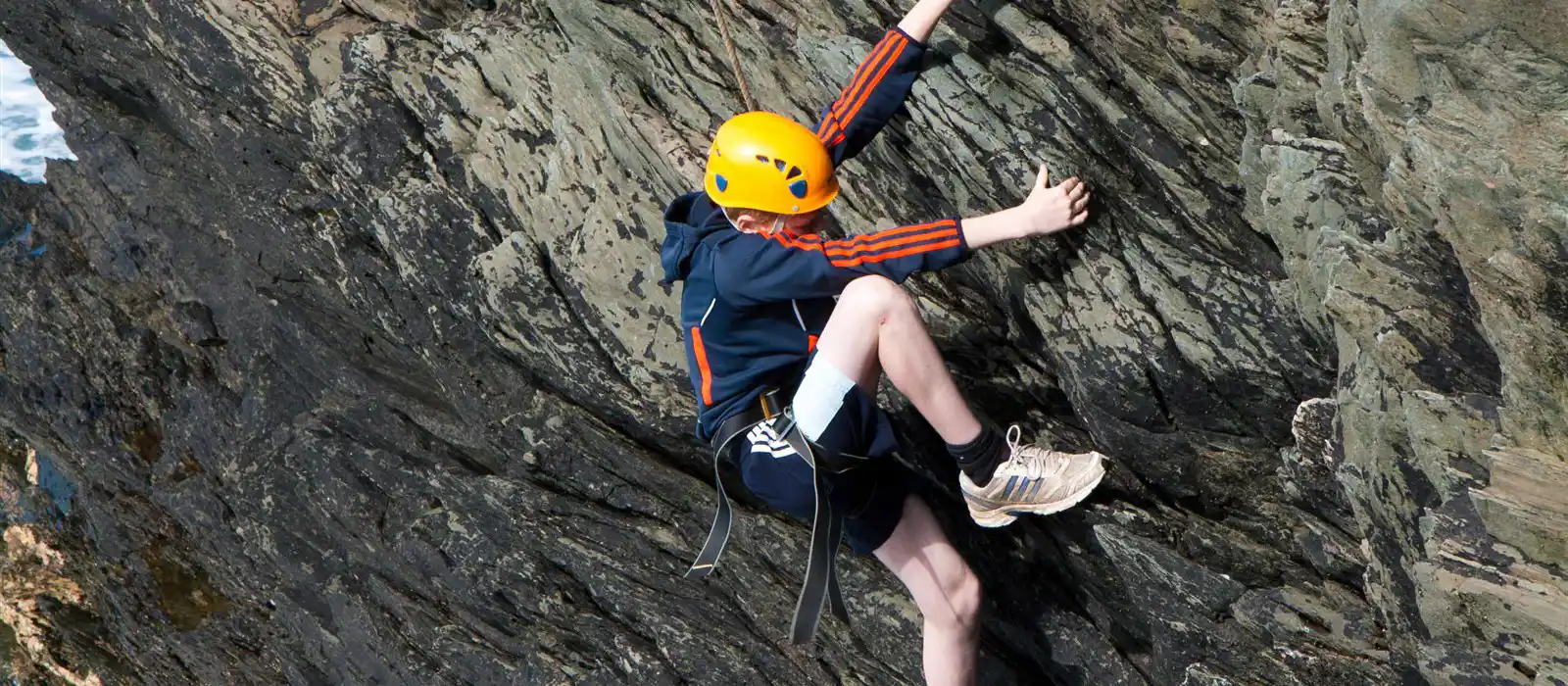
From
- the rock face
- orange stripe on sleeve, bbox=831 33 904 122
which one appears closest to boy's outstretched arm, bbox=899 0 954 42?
orange stripe on sleeve, bbox=831 33 904 122

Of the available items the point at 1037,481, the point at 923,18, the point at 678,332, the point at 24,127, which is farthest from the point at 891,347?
the point at 24,127

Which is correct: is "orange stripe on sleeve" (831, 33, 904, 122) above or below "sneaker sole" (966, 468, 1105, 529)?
above

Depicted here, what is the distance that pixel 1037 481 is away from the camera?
31.2 feet

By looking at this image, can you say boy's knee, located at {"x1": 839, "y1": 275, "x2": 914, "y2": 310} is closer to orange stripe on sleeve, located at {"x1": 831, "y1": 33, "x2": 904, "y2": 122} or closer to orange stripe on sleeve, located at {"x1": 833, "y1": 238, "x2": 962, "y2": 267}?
orange stripe on sleeve, located at {"x1": 833, "y1": 238, "x2": 962, "y2": 267}

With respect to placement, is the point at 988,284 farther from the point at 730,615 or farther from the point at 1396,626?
the point at 730,615

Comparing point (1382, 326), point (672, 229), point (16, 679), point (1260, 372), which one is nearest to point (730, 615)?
point (672, 229)

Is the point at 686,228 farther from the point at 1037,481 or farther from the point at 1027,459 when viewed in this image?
the point at 1037,481

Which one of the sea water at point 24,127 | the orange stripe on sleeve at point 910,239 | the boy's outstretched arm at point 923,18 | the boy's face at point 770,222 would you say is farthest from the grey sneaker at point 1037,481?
the sea water at point 24,127

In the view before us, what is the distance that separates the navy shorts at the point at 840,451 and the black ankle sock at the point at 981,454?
465 millimetres

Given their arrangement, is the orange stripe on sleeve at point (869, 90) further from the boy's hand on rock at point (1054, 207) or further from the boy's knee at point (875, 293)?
the boy's knee at point (875, 293)

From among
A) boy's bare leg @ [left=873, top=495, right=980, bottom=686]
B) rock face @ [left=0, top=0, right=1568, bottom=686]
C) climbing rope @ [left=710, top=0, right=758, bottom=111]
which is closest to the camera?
rock face @ [left=0, top=0, right=1568, bottom=686]

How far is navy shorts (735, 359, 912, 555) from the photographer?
921 centimetres

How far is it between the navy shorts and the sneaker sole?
59 centimetres

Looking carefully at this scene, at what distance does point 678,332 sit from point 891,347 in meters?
3.35
